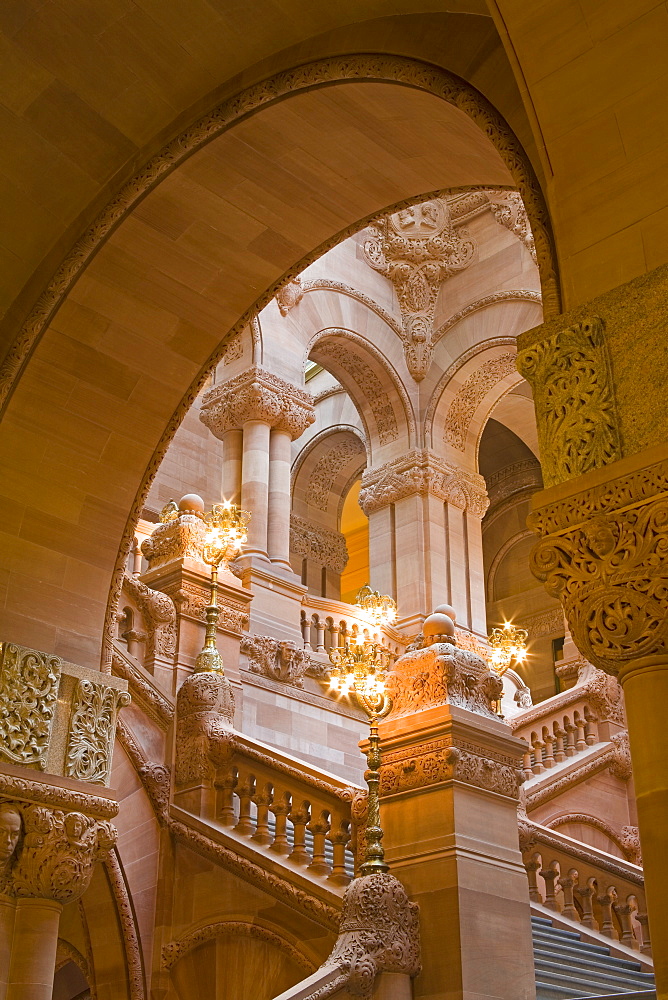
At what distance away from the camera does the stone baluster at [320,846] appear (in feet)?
27.2

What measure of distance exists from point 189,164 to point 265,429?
9376 mm

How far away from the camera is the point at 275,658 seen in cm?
1404

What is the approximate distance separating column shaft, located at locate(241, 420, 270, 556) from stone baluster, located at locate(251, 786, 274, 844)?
675 cm

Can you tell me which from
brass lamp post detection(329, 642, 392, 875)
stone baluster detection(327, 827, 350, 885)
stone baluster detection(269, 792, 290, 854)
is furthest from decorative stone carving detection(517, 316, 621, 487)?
stone baluster detection(269, 792, 290, 854)

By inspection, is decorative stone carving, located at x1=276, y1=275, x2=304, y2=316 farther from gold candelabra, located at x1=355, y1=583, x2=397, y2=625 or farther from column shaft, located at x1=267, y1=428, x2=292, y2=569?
gold candelabra, located at x1=355, y1=583, x2=397, y2=625

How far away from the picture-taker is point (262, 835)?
8.86m

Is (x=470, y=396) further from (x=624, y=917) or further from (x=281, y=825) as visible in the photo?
(x=281, y=825)

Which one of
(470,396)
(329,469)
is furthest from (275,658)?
(329,469)

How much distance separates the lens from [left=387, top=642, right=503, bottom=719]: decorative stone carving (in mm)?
7559

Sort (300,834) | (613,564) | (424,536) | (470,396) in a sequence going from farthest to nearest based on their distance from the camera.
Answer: (470,396)
(424,536)
(300,834)
(613,564)

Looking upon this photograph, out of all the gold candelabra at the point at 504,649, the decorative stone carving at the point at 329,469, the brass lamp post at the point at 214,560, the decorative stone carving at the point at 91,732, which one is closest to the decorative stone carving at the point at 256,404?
the gold candelabra at the point at 504,649

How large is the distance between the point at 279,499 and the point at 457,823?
9.63 meters

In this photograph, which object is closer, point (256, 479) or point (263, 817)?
point (263, 817)

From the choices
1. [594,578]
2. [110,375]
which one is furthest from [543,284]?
[110,375]
